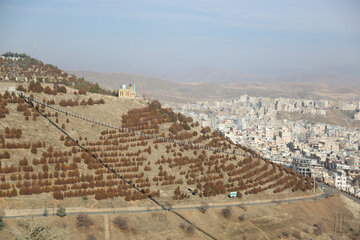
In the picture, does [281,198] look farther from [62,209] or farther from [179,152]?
[62,209]

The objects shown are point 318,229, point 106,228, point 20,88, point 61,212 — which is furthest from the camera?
point 20,88

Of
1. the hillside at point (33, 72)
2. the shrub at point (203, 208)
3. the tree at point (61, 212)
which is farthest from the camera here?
the hillside at point (33, 72)

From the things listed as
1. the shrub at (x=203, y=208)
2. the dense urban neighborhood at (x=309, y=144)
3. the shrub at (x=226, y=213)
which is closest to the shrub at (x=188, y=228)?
the shrub at (x=203, y=208)

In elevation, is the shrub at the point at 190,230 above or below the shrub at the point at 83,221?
below

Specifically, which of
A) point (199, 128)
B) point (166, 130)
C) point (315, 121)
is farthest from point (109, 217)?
point (315, 121)

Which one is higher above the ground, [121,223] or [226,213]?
[121,223]

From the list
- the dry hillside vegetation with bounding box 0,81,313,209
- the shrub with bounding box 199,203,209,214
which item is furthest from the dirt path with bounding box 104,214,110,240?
the shrub with bounding box 199,203,209,214

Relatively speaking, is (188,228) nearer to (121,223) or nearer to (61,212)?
(121,223)

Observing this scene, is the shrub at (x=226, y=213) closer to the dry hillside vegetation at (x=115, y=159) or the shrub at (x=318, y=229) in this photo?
the dry hillside vegetation at (x=115, y=159)

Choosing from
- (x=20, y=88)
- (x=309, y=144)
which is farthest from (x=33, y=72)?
(x=309, y=144)
